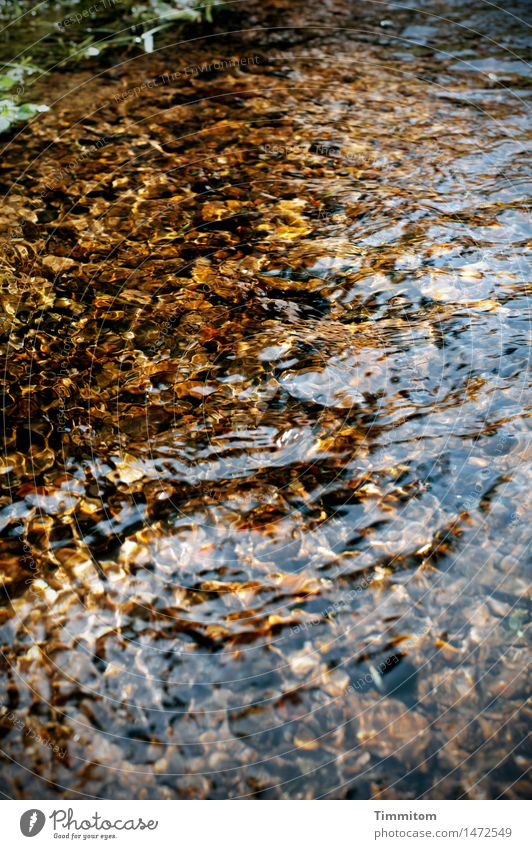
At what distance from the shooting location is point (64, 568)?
8.85ft

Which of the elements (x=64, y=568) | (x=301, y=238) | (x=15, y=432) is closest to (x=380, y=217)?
(x=301, y=238)

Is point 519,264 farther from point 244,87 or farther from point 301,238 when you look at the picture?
point 244,87

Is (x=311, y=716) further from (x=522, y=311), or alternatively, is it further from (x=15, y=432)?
(x=522, y=311)

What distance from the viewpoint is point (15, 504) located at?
114 inches

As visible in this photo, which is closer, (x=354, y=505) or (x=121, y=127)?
(x=354, y=505)

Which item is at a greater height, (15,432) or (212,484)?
Answer: (15,432)

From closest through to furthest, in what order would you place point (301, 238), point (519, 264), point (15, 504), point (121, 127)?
point (15, 504) < point (519, 264) < point (301, 238) < point (121, 127)

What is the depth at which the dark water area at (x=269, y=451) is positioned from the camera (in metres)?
2.31

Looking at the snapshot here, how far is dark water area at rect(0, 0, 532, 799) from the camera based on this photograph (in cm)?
231

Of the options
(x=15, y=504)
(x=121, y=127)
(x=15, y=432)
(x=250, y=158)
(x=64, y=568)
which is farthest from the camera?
(x=121, y=127)

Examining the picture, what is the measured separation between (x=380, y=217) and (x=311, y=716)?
9.75ft

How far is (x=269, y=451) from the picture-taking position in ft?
10.0
